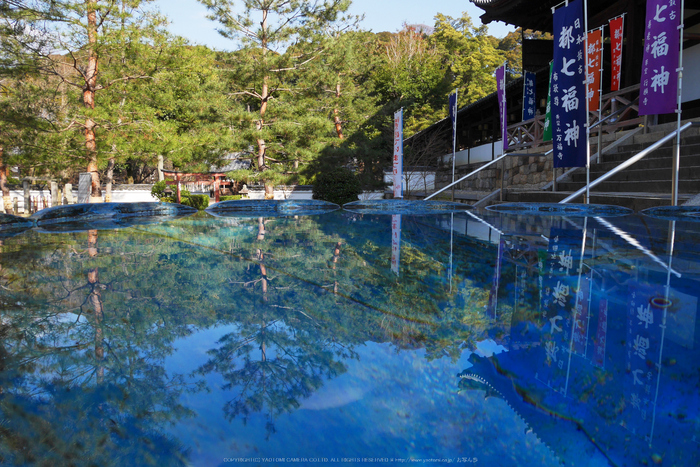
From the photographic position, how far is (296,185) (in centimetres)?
1559

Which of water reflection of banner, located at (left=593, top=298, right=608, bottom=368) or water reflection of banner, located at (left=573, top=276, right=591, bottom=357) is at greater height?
water reflection of banner, located at (left=593, top=298, right=608, bottom=368)

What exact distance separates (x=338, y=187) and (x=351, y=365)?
912 centimetres

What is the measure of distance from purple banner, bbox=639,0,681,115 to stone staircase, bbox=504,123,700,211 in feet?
2.07

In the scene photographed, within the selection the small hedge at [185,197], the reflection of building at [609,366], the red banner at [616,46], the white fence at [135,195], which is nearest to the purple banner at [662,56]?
the red banner at [616,46]

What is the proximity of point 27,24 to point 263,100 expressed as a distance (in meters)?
5.12

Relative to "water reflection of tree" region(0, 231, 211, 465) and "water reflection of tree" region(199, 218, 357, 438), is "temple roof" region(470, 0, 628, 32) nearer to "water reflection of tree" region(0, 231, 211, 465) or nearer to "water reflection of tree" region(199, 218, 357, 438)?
"water reflection of tree" region(199, 218, 357, 438)

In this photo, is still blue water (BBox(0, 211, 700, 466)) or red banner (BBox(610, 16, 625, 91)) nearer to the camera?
still blue water (BBox(0, 211, 700, 466))

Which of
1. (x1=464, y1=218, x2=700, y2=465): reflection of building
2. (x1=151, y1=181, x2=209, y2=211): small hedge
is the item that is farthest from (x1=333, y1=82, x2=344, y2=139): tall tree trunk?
(x1=464, y1=218, x2=700, y2=465): reflection of building

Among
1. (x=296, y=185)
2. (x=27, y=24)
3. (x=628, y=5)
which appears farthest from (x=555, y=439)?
(x=296, y=185)

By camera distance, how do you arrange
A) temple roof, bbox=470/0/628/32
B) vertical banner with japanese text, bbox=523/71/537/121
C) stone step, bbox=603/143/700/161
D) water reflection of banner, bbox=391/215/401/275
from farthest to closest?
vertical banner with japanese text, bbox=523/71/537/121
temple roof, bbox=470/0/628/32
stone step, bbox=603/143/700/161
water reflection of banner, bbox=391/215/401/275

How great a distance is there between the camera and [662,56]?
14.1ft

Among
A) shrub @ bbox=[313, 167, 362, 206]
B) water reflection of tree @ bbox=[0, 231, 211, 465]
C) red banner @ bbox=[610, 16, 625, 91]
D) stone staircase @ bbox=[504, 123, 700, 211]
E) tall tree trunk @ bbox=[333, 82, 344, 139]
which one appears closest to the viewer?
water reflection of tree @ bbox=[0, 231, 211, 465]

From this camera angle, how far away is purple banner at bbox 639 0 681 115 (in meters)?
4.18

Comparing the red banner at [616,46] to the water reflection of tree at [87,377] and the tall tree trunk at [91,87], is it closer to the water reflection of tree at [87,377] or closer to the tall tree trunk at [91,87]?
the water reflection of tree at [87,377]
